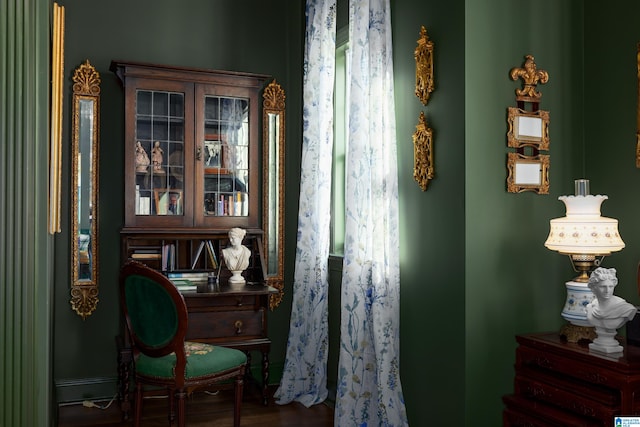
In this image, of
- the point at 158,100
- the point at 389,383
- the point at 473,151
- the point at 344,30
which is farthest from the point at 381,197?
the point at 158,100

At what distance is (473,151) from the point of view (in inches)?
125

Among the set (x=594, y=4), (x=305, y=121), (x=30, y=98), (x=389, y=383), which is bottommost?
(x=389, y=383)

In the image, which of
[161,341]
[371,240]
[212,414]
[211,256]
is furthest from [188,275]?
[371,240]

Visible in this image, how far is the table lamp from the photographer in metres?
2.91

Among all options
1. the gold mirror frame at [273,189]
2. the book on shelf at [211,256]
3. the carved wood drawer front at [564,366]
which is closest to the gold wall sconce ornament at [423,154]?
Result: the carved wood drawer front at [564,366]

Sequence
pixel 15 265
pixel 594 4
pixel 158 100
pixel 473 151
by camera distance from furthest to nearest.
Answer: pixel 158 100, pixel 594 4, pixel 473 151, pixel 15 265

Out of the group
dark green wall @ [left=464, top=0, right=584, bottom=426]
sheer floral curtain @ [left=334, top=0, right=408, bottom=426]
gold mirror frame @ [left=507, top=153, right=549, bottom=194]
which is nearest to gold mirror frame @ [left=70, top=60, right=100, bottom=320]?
sheer floral curtain @ [left=334, top=0, right=408, bottom=426]

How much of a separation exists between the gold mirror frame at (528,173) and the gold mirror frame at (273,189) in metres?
2.04

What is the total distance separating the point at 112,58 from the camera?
450 cm

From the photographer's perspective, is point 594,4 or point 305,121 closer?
point 594,4

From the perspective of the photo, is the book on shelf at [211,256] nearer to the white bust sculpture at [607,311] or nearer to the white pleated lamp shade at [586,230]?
the white pleated lamp shade at [586,230]

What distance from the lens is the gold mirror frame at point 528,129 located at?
3285 millimetres

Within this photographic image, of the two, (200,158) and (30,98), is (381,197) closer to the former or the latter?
(200,158)

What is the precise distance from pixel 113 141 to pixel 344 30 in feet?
5.77
